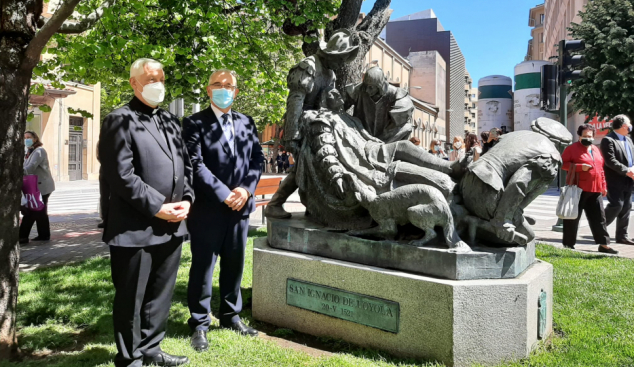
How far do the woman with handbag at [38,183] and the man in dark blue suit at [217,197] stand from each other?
5988 mm

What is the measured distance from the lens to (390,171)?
148 inches

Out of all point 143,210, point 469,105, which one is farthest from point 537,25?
point 143,210

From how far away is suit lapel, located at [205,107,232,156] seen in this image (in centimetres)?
362

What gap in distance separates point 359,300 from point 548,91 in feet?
21.9

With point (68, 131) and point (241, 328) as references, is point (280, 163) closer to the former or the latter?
point (68, 131)

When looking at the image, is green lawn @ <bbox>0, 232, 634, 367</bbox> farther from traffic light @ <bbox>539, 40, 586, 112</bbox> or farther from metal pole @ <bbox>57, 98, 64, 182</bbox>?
metal pole @ <bbox>57, 98, 64, 182</bbox>

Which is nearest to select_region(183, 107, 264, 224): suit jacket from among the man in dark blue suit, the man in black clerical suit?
A: the man in dark blue suit

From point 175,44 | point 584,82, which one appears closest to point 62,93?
point 175,44

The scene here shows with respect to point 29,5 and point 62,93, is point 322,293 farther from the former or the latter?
point 62,93

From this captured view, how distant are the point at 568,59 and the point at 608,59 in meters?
13.9

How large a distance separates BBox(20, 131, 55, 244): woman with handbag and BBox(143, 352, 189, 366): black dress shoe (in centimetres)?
632

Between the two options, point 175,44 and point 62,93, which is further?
point 62,93

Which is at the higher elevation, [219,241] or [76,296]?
[219,241]

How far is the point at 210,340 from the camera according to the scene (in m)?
3.59
